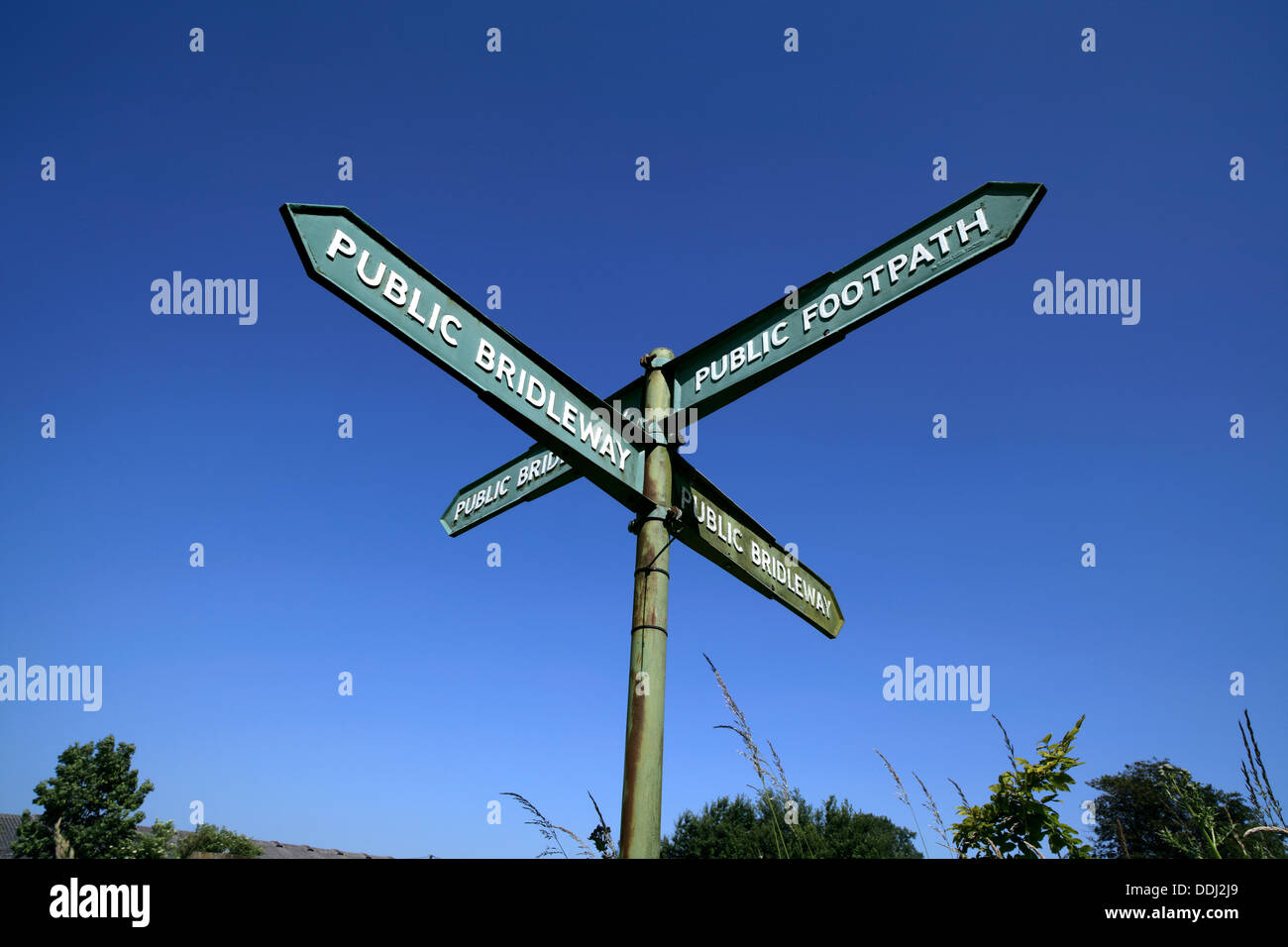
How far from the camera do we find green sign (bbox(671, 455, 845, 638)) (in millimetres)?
3795

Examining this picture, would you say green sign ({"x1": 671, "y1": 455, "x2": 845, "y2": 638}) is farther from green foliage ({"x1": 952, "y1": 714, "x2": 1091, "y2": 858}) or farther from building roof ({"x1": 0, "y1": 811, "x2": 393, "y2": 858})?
building roof ({"x1": 0, "y1": 811, "x2": 393, "y2": 858})

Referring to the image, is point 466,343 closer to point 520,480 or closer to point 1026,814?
point 520,480

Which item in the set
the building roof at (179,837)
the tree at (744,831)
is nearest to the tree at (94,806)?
the building roof at (179,837)

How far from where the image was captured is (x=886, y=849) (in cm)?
2844

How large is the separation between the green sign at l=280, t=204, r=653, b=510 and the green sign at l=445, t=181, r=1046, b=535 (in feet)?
1.34

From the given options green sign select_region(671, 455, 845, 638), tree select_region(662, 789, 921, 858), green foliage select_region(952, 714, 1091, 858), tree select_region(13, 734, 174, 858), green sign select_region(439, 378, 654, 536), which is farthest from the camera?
tree select_region(13, 734, 174, 858)

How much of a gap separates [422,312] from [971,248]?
245 centimetres

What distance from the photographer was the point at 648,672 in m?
3.24

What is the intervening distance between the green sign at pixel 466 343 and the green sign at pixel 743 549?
0.27m

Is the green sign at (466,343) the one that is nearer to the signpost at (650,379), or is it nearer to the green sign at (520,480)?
the signpost at (650,379)

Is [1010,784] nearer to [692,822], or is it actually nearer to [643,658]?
[643,658]

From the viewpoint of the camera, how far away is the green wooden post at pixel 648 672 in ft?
9.80

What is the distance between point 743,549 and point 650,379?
1093 millimetres

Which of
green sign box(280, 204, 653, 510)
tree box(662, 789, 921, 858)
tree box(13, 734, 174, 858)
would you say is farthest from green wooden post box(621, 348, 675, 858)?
tree box(13, 734, 174, 858)
